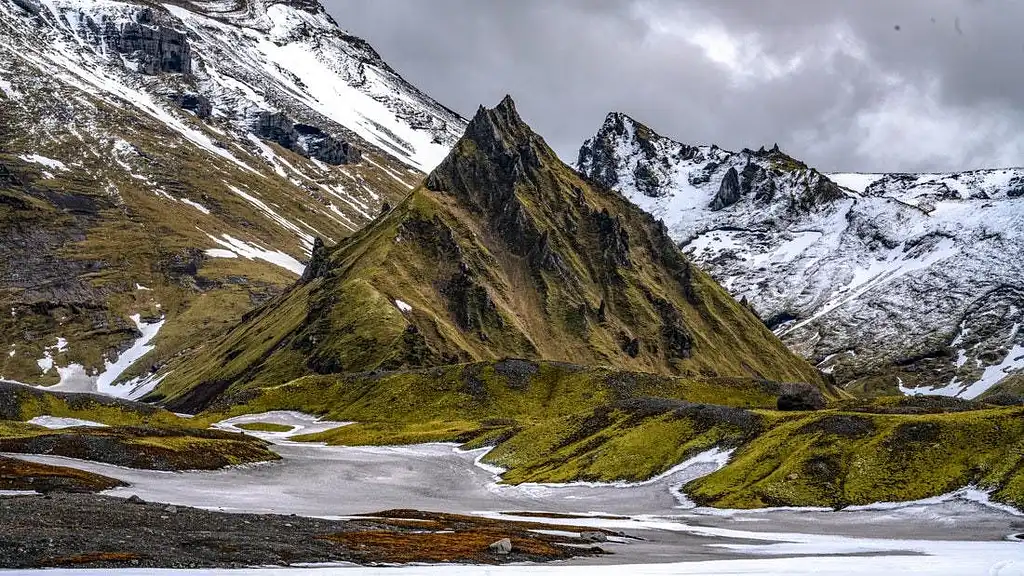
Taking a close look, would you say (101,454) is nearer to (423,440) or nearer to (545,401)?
(423,440)

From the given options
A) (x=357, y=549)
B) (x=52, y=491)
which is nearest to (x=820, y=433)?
(x=357, y=549)

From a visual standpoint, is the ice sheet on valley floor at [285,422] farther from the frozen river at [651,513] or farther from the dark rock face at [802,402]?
the dark rock face at [802,402]

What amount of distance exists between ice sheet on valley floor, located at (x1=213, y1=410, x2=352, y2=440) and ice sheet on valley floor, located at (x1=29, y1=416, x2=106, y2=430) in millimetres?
23482

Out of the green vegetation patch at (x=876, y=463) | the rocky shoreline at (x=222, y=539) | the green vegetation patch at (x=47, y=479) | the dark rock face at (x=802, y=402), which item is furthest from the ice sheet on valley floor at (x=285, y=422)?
the rocky shoreline at (x=222, y=539)

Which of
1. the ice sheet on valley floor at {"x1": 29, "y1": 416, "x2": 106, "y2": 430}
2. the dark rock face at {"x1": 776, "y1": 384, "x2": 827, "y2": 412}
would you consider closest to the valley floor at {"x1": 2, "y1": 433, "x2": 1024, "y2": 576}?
the dark rock face at {"x1": 776, "y1": 384, "x2": 827, "y2": 412}

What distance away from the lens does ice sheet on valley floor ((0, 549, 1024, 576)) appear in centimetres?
4682

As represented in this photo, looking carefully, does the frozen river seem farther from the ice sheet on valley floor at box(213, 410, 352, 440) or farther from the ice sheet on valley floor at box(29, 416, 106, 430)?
the ice sheet on valley floor at box(29, 416, 106, 430)

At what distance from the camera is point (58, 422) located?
155875 mm

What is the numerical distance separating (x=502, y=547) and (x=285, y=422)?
13645 cm

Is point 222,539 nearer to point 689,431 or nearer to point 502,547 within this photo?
point 502,547

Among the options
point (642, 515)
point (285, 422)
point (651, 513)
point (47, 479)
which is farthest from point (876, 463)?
point (285, 422)

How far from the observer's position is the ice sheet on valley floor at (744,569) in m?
46.8

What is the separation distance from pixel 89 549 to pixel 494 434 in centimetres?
10289

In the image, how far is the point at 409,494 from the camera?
346ft
